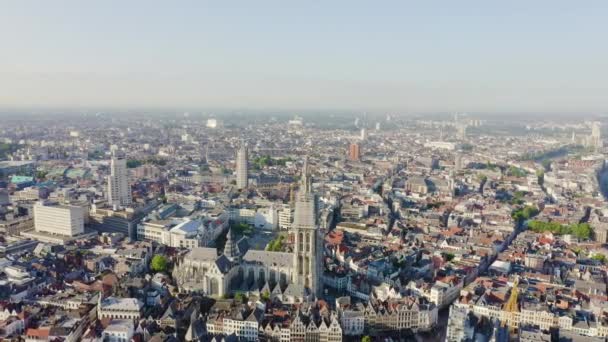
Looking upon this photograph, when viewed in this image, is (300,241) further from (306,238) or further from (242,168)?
(242,168)

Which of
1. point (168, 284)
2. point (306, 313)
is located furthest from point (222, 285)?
point (306, 313)

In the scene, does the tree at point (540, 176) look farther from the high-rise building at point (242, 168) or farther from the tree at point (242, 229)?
the tree at point (242, 229)

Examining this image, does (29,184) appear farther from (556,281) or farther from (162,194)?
(556,281)

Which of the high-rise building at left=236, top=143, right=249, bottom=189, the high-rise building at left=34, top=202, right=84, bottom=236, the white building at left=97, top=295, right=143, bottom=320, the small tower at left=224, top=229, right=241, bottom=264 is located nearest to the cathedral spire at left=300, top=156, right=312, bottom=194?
the small tower at left=224, top=229, right=241, bottom=264

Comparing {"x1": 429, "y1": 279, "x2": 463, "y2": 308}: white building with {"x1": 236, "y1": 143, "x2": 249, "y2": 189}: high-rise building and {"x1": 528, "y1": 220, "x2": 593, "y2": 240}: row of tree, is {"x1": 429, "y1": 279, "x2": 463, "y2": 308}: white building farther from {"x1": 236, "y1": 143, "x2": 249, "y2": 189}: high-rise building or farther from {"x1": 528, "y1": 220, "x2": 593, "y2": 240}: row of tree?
{"x1": 236, "y1": 143, "x2": 249, "y2": 189}: high-rise building

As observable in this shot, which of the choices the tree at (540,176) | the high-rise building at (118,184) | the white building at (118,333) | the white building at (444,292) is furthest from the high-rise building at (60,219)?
the tree at (540,176)

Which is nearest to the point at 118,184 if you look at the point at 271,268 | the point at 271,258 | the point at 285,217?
the point at 285,217
